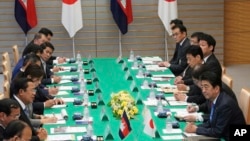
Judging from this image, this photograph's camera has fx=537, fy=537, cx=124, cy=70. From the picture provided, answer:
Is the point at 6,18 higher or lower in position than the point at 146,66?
higher

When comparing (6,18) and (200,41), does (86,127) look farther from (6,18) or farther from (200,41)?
(6,18)

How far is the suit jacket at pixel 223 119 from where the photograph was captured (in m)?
5.11

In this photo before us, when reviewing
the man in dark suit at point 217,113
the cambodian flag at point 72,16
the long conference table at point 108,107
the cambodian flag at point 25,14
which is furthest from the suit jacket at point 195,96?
the cambodian flag at point 25,14

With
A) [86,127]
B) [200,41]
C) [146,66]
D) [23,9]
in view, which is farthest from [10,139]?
[23,9]

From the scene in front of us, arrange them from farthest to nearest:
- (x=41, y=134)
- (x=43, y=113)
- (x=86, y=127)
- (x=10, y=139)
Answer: (x=43, y=113) → (x=86, y=127) → (x=41, y=134) → (x=10, y=139)

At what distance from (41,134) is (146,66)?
3863 millimetres

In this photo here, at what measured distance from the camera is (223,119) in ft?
17.0

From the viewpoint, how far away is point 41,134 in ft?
16.6

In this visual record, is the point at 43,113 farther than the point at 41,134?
Yes

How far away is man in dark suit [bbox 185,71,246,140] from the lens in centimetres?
512

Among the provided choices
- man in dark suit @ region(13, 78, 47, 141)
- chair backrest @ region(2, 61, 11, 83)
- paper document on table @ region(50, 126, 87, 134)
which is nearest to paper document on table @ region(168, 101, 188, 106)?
paper document on table @ region(50, 126, 87, 134)

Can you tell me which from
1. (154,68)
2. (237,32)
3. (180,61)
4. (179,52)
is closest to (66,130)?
(154,68)

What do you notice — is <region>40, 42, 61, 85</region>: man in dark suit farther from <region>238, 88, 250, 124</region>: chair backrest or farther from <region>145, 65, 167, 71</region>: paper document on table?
<region>238, 88, 250, 124</region>: chair backrest

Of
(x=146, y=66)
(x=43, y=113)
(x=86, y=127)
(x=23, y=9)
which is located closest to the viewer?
(x=86, y=127)
